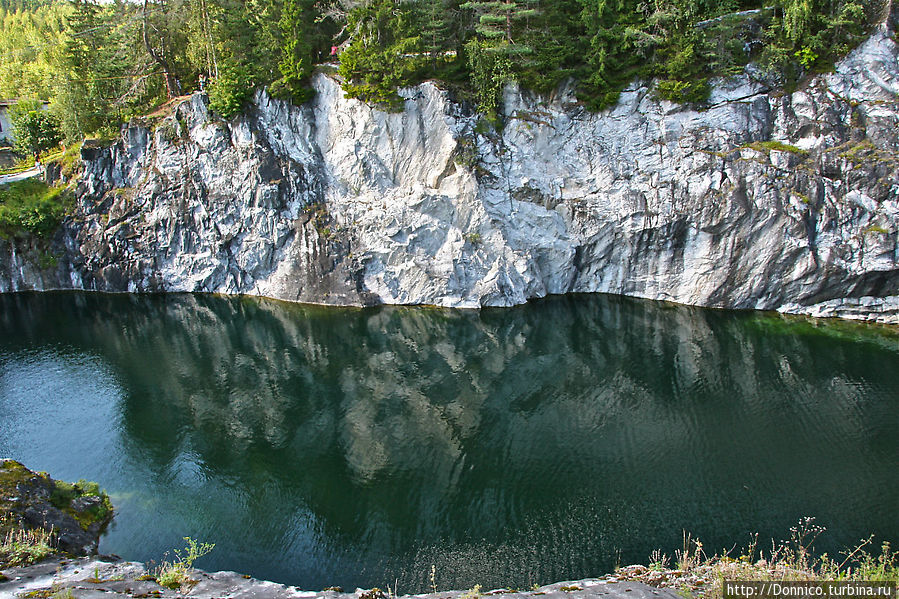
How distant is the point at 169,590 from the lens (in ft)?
40.8

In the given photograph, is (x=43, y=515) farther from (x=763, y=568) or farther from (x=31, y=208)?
(x=31, y=208)

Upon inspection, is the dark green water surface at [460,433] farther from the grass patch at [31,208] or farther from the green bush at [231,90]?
the green bush at [231,90]

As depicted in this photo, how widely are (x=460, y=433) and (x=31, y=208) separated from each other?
1495 inches

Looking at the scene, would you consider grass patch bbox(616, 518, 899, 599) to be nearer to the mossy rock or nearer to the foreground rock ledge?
the foreground rock ledge

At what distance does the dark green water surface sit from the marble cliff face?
10.2ft

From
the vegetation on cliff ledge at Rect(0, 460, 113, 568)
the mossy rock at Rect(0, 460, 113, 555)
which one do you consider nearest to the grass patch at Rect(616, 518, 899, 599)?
the vegetation on cliff ledge at Rect(0, 460, 113, 568)

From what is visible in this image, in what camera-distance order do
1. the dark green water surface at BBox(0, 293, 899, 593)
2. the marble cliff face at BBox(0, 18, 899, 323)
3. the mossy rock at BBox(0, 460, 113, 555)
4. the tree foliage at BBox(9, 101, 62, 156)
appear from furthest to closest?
the tree foliage at BBox(9, 101, 62, 156)
the marble cliff face at BBox(0, 18, 899, 323)
the dark green water surface at BBox(0, 293, 899, 593)
the mossy rock at BBox(0, 460, 113, 555)

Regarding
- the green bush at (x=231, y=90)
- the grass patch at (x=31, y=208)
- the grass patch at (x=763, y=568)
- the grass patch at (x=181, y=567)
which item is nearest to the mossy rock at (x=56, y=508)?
the grass patch at (x=181, y=567)

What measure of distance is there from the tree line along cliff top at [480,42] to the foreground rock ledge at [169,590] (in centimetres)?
3138

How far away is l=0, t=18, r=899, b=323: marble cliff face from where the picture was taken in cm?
3316

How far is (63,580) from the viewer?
12562 millimetres

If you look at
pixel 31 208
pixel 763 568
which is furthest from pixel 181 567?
pixel 31 208

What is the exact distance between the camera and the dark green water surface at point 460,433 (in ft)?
55.8

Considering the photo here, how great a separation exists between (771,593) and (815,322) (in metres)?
27.4
